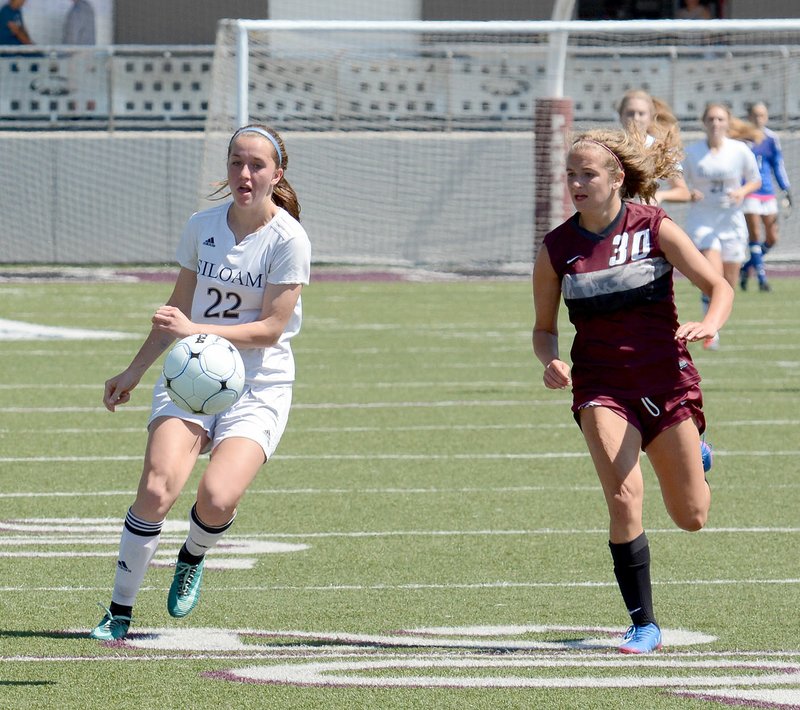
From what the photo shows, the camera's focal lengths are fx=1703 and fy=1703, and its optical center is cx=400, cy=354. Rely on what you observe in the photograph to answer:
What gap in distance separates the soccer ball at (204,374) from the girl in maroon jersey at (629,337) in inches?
43.2

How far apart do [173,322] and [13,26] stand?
23584 millimetres

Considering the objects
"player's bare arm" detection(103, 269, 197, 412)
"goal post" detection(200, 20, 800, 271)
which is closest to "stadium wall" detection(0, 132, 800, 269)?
"goal post" detection(200, 20, 800, 271)

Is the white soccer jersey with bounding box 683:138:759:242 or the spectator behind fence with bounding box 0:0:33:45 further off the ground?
the spectator behind fence with bounding box 0:0:33:45

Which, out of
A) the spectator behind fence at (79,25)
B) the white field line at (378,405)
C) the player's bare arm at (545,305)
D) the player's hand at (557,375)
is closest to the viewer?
the player's hand at (557,375)

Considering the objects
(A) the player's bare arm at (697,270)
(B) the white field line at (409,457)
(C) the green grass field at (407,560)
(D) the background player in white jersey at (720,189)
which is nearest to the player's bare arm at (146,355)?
(C) the green grass field at (407,560)

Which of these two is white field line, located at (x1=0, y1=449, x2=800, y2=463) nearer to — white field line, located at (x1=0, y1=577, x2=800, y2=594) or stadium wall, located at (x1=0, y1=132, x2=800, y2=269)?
white field line, located at (x1=0, y1=577, x2=800, y2=594)

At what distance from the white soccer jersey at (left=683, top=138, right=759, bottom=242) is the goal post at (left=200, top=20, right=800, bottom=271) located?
10.1m

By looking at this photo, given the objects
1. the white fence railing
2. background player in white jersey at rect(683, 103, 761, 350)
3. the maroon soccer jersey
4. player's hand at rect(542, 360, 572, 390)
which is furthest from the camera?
the white fence railing

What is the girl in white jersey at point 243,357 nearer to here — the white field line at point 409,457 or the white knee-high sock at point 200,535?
the white knee-high sock at point 200,535

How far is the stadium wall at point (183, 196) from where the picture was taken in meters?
26.2

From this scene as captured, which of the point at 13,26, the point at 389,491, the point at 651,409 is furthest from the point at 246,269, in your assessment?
the point at 13,26

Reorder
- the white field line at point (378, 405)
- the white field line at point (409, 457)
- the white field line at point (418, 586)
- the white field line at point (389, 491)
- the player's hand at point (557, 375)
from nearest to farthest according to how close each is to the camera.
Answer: the player's hand at point (557, 375) < the white field line at point (418, 586) < the white field line at point (389, 491) < the white field line at point (409, 457) < the white field line at point (378, 405)

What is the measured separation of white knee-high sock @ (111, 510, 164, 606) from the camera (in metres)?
5.95

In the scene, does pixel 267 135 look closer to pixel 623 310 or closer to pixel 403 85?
pixel 623 310
